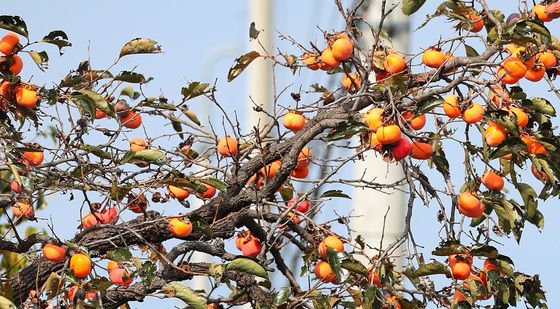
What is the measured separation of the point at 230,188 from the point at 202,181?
294mm

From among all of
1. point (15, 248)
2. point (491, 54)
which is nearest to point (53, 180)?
point (15, 248)

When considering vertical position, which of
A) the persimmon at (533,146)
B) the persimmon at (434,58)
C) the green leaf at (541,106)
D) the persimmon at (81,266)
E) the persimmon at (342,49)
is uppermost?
the persimmon at (434,58)

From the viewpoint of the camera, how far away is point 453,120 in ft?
10.3

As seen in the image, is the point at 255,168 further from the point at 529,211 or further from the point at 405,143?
the point at 529,211

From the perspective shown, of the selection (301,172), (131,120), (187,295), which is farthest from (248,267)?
(131,120)

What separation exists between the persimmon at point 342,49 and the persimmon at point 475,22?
1.30 feet

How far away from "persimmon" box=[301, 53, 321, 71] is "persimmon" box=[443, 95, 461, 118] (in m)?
0.47

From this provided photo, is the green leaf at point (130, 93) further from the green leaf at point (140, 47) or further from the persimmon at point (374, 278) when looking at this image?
the persimmon at point (374, 278)

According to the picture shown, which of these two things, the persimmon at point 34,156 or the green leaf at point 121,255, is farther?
the persimmon at point 34,156

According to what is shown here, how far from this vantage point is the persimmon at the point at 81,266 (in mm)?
2846

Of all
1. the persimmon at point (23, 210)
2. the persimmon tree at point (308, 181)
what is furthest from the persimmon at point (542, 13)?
the persimmon at point (23, 210)

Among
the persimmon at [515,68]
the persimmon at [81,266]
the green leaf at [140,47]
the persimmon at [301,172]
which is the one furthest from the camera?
the persimmon at [301,172]

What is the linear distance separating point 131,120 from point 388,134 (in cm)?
94

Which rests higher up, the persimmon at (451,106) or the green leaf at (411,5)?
the green leaf at (411,5)
